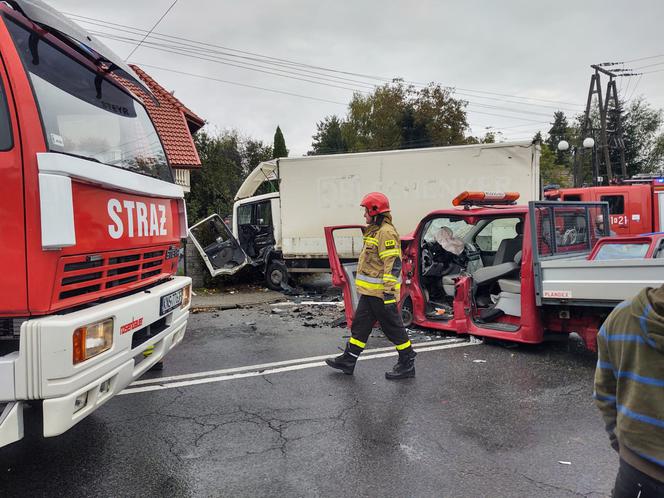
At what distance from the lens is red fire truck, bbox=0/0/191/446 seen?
222 cm

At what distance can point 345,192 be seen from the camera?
1067 cm

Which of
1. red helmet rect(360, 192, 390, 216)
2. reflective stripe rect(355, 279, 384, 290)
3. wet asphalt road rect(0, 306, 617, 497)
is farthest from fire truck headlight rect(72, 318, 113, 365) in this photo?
red helmet rect(360, 192, 390, 216)

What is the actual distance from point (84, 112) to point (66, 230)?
955 mm

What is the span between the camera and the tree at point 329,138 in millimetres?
51938

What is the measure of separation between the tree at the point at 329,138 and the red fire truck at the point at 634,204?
1499 inches

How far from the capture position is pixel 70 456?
3.25 meters

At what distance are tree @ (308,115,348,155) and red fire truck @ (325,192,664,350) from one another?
1703 inches

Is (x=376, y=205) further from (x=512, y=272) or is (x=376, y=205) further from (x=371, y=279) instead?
(x=512, y=272)

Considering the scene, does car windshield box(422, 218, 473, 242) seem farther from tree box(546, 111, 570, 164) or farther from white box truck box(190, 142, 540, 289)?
tree box(546, 111, 570, 164)

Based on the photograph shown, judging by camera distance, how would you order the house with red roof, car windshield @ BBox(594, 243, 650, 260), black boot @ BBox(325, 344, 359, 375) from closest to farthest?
black boot @ BBox(325, 344, 359, 375) < car windshield @ BBox(594, 243, 650, 260) < the house with red roof

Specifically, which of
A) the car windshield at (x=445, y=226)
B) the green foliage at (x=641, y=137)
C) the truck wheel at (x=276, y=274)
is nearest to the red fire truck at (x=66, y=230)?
the car windshield at (x=445, y=226)

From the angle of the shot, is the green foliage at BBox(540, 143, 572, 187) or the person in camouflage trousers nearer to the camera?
the person in camouflage trousers

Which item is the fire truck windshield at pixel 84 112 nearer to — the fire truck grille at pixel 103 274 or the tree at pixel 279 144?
the fire truck grille at pixel 103 274

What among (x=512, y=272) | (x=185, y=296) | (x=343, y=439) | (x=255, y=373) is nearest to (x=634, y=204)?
(x=512, y=272)
